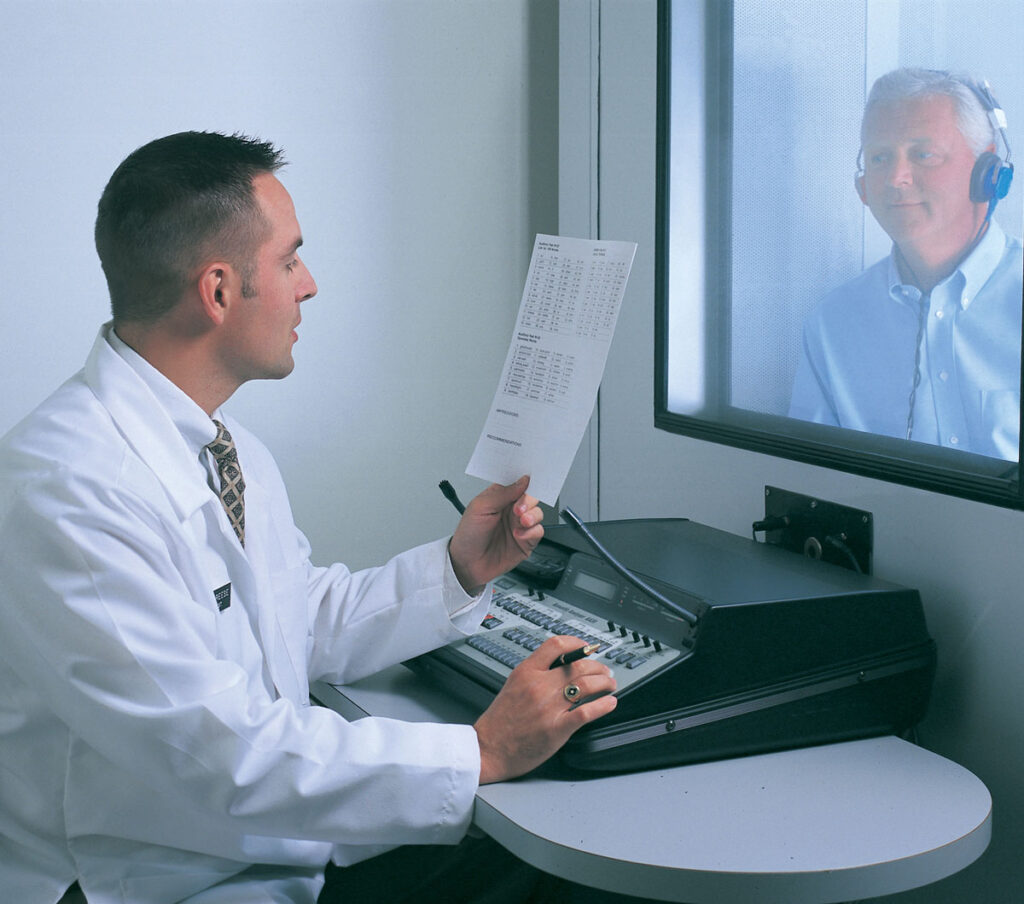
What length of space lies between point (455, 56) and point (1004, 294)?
4.18 feet

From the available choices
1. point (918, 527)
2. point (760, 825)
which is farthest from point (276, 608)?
point (918, 527)

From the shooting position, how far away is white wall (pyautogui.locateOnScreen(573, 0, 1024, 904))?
124 centimetres

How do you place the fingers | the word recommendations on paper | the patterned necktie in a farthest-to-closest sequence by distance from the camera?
1. the patterned necktie
2. the word recommendations on paper
3. the fingers

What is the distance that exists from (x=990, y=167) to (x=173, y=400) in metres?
0.95

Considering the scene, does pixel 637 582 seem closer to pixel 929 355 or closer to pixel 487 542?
pixel 487 542

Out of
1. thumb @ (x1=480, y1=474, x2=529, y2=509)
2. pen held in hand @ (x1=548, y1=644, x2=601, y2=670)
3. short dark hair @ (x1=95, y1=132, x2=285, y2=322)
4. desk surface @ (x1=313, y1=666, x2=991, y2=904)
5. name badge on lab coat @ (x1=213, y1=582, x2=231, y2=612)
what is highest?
short dark hair @ (x1=95, y1=132, x2=285, y2=322)

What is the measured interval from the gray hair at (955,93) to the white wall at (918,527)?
0.42 m

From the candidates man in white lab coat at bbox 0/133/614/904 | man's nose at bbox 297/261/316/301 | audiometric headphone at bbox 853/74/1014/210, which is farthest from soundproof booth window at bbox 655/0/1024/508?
man's nose at bbox 297/261/316/301

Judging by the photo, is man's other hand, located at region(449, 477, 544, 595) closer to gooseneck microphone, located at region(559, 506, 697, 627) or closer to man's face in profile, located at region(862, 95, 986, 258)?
gooseneck microphone, located at region(559, 506, 697, 627)

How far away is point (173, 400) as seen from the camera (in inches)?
48.6

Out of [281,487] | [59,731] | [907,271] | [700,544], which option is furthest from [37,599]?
[907,271]

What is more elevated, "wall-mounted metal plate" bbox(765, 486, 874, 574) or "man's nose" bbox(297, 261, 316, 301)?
"man's nose" bbox(297, 261, 316, 301)

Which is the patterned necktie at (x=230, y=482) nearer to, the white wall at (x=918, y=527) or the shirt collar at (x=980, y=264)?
the white wall at (x=918, y=527)

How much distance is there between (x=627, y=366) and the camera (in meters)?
1.90
